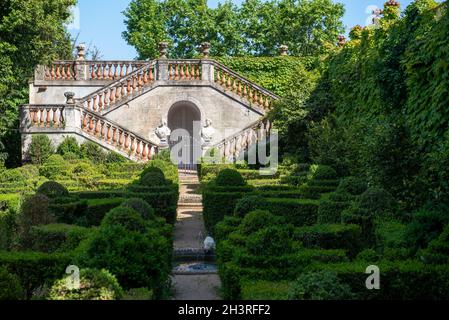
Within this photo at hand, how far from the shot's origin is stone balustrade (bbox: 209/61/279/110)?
26.1 meters

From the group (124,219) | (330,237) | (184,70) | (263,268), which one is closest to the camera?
(263,268)

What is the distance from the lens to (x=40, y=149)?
2300cm

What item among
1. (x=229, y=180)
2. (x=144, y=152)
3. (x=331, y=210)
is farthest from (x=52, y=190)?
(x=144, y=152)

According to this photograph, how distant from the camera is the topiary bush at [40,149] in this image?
75.5ft

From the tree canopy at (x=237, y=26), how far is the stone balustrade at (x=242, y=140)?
1604 centimetres

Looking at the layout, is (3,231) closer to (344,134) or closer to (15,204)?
(15,204)

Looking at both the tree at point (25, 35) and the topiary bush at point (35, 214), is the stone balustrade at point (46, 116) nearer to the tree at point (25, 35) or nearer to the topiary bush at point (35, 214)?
the tree at point (25, 35)

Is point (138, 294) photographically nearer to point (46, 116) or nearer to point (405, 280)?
point (405, 280)

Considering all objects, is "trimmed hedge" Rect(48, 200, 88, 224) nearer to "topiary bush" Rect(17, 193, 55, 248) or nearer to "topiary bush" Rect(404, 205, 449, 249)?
"topiary bush" Rect(17, 193, 55, 248)

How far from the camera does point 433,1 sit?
53.9 ft

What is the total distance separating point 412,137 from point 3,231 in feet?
28.7

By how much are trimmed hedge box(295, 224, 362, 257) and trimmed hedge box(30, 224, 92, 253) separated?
3278 mm

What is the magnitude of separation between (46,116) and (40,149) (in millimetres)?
1401

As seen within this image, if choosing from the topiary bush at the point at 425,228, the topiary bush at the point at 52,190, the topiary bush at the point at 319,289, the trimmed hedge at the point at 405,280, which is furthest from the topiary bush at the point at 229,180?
the topiary bush at the point at 319,289
